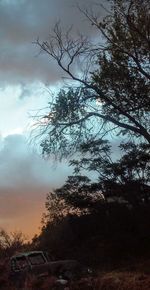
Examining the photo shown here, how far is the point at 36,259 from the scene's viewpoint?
97.0ft

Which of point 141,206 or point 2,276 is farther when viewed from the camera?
point 141,206

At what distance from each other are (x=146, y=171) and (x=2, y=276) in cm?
1383

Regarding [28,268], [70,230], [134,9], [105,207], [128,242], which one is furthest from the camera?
[70,230]

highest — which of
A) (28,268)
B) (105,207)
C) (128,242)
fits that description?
(105,207)

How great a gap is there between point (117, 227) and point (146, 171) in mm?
4030

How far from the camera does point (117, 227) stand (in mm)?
40625

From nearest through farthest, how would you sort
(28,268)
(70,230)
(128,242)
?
(28,268), (128,242), (70,230)

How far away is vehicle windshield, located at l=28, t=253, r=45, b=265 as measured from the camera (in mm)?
29203

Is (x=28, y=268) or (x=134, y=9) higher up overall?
(x=134, y=9)

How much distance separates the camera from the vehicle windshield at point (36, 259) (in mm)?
29203

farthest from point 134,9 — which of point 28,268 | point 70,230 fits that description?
point 70,230

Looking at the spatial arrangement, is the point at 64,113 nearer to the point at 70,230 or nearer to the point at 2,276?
the point at 2,276

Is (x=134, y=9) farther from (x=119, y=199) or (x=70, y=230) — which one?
(x=70, y=230)

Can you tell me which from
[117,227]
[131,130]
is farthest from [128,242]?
[131,130]
